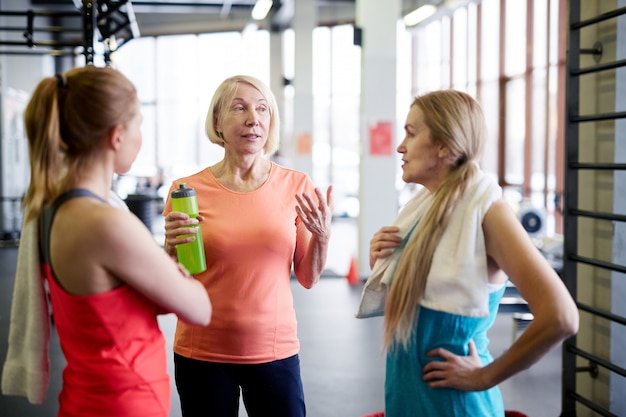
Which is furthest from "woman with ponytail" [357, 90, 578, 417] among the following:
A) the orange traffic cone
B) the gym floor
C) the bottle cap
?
the orange traffic cone

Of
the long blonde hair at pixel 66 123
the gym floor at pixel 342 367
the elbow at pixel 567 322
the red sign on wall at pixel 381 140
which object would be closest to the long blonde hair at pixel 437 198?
the elbow at pixel 567 322

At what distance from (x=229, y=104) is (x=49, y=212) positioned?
781 millimetres

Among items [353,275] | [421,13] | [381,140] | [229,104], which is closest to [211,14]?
[421,13]

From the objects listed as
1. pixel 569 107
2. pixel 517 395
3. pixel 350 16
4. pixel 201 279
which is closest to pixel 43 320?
pixel 201 279

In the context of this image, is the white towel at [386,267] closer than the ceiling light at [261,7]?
Yes

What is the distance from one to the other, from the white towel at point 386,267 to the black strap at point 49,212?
61 cm

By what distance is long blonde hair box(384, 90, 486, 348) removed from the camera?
134 centimetres

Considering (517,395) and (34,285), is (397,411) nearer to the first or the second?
(34,285)

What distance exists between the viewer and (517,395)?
3713 millimetres

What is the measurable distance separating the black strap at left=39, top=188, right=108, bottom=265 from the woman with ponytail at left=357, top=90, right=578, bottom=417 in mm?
646

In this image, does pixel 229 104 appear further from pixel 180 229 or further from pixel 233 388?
pixel 233 388

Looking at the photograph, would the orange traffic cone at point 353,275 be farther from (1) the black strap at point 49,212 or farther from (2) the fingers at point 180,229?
(1) the black strap at point 49,212

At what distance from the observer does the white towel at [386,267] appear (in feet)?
4.76

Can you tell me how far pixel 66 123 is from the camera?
122cm
